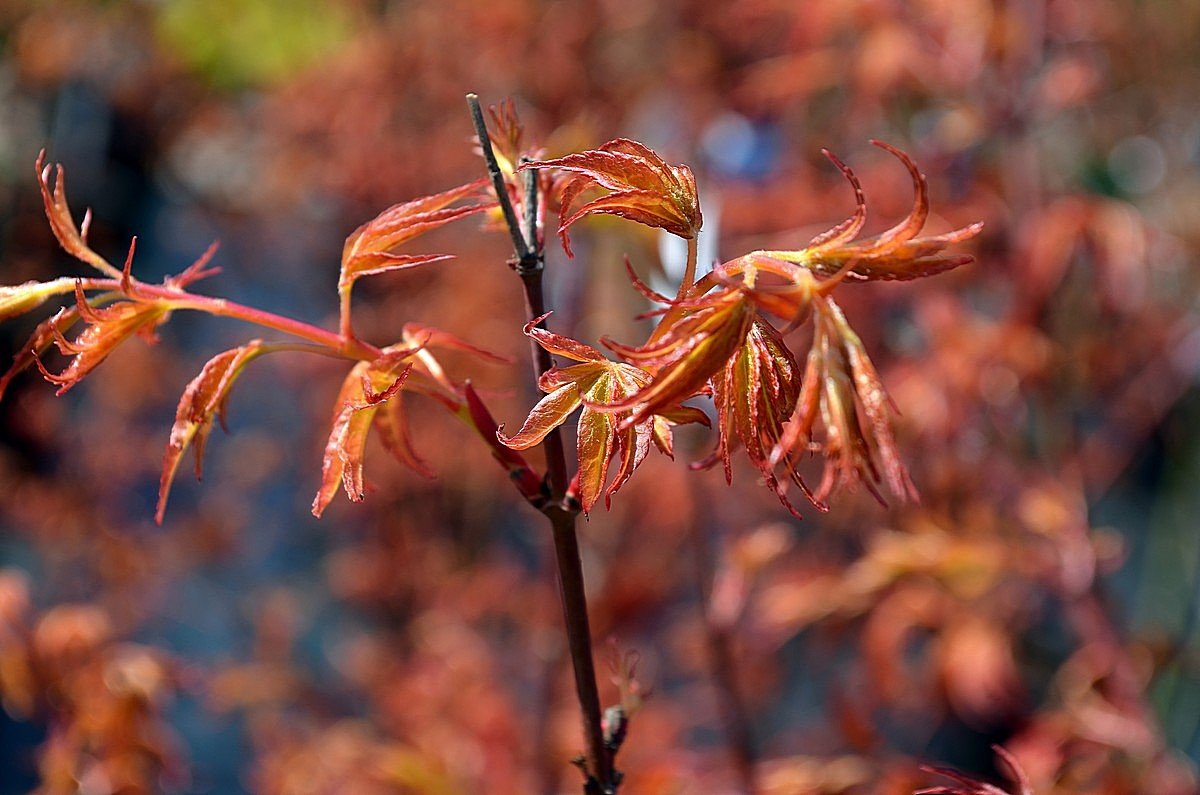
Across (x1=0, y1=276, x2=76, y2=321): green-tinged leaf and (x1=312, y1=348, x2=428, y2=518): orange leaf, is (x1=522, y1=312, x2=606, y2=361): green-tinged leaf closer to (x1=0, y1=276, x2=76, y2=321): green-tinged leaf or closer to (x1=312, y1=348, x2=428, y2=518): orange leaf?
(x1=312, y1=348, x2=428, y2=518): orange leaf

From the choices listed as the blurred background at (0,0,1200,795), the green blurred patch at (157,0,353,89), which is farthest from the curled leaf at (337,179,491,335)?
the green blurred patch at (157,0,353,89)

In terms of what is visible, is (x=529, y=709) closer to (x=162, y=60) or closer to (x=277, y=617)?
(x=277, y=617)

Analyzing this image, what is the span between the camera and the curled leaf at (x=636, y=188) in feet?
1.13

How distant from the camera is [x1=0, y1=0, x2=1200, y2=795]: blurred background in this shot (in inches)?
40.9

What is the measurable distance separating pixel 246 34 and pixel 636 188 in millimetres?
3325

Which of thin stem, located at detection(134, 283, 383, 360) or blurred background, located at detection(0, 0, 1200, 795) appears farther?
blurred background, located at detection(0, 0, 1200, 795)

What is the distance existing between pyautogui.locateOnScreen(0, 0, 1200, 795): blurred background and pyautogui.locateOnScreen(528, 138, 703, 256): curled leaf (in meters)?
0.15

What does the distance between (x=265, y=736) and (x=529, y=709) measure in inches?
17.3

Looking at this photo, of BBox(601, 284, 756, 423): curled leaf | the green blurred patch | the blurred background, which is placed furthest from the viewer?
the green blurred patch

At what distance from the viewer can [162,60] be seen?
8.80 ft

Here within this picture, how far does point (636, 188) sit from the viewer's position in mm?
349

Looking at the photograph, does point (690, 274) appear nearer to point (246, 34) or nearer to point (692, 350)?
point (692, 350)

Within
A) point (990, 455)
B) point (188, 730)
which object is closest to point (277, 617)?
point (188, 730)

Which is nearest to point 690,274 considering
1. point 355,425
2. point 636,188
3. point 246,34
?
point 636,188
